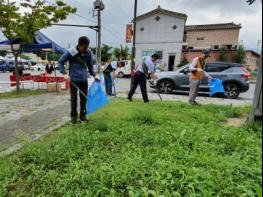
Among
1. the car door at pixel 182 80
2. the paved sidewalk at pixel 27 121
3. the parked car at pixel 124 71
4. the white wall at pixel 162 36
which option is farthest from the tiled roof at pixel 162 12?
the paved sidewalk at pixel 27 121

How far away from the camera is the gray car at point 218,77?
36.7 ft

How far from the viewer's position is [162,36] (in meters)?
31.4

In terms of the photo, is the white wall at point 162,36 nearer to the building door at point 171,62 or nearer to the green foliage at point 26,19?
the building door at point 171,62

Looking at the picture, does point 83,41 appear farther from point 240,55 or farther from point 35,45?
point 240,55

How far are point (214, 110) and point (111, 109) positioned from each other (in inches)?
117

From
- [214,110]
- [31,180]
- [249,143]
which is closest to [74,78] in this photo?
[31,180]

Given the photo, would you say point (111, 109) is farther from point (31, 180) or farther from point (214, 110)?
point (31, 180)

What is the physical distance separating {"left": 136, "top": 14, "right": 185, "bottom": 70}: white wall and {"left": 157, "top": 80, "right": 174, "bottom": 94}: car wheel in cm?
1883

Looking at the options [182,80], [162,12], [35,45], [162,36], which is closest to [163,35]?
[162,36]

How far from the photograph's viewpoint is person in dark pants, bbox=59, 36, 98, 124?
5004 mm

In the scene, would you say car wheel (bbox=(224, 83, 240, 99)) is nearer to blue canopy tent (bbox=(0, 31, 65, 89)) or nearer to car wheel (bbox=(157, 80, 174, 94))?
car wheel (bbox=(157, 80, 174, 94))

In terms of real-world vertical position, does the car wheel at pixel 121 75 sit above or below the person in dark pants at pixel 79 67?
below

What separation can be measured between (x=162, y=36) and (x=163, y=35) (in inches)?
7.0

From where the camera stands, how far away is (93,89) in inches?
207
